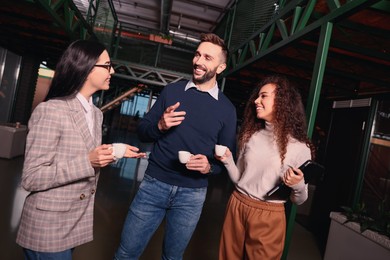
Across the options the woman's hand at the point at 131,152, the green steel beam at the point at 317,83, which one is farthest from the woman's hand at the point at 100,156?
the green steel beam at the point at 317,83

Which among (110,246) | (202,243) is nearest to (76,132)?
(110,246)

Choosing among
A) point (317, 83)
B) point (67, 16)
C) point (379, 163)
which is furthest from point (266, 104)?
point (379, 163)

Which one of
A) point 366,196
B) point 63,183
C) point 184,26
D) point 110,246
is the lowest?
point 110,246

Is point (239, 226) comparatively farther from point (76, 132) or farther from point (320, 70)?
point (320, 70)

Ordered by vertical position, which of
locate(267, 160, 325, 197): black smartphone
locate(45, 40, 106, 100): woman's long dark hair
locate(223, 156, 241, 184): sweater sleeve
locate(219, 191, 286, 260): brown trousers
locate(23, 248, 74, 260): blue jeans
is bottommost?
locate(23, 248, 74, 260): blue jeans

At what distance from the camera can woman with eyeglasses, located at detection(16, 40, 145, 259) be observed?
1.21m

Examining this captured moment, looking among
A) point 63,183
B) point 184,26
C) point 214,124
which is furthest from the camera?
point 184,26

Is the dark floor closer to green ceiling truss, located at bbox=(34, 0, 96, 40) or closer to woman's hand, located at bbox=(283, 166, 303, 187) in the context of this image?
woman's hand, located at bbox=(283, 166, 303, 187)

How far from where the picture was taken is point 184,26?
40.7 feet

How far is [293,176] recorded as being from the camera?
1.58m

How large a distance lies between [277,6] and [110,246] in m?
3.78

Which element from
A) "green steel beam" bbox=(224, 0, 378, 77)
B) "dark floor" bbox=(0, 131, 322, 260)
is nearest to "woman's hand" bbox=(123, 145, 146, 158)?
"green steel beam" bbox=(224, 0, 378, 77)

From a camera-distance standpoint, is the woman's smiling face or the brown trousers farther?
the woman's smiling face

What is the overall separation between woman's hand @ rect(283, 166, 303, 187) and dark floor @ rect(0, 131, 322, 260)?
2260 millimetres
